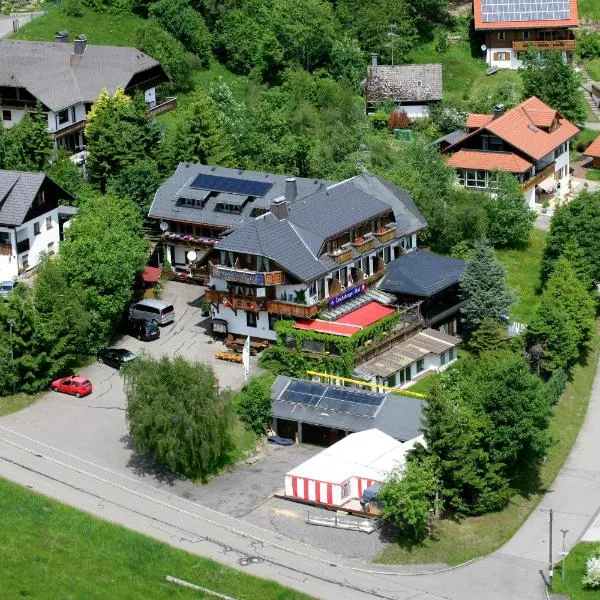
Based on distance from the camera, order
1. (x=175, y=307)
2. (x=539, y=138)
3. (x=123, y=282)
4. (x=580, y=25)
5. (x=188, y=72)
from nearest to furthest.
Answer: (x=123, y=282) → (x=175, y=307) → (x=539, y=138) → (x=188, y=72) → (x=580, y=25)

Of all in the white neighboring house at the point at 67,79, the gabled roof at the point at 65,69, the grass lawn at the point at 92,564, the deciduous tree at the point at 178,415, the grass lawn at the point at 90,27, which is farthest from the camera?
the grass lawn at the point at 90,27

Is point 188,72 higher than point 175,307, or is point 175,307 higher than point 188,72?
point 188,72

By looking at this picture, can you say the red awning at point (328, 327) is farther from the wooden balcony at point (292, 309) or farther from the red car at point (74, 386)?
the red car at point (74, 386)

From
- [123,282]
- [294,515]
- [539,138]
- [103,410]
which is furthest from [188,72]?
[294,515]

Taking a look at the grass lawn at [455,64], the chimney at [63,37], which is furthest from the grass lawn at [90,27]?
the grass lawn at [455,64]

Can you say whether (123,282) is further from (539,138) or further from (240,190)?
(539,138)

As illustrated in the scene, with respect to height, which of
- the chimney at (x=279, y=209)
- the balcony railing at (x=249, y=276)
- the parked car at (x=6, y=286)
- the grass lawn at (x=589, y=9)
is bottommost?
the parked car at (x=6, y=286)

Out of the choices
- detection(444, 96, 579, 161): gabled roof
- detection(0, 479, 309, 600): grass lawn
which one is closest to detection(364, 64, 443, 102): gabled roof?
detection(444, 96, 579, 161): gabled roof

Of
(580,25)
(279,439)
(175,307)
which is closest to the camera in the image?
(279,439)

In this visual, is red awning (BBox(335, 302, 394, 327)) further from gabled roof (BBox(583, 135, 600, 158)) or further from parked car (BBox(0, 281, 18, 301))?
gabled roof (BBox(583, 135, 600, 158))
